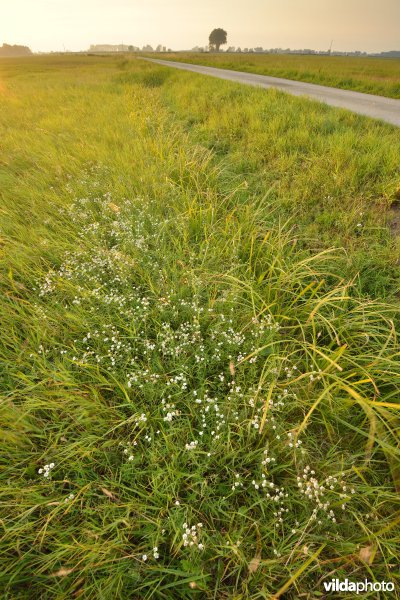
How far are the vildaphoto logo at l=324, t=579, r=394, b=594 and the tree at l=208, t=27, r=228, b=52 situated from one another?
16540 cm

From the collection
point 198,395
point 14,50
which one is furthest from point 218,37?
point 198,395

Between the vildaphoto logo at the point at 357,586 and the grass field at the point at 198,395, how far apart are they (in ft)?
0.14

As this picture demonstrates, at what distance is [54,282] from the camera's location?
312 centimetres

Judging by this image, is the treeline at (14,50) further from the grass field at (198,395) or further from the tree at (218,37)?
the grass field at (198,395)

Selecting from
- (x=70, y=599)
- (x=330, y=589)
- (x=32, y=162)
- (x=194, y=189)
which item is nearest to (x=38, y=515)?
(x=70, y=599)

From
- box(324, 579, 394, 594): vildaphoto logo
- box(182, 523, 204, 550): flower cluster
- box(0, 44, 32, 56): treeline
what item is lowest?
box(324, 579, 394, 594): vildaphoto logo

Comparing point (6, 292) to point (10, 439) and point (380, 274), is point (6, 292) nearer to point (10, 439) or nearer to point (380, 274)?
point (10, 439)

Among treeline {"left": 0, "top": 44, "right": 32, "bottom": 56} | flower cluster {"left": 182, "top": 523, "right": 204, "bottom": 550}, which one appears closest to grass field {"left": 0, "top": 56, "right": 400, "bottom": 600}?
flower cluster {"left": 182, "top": 523, "right": 204, "bottom": 550}

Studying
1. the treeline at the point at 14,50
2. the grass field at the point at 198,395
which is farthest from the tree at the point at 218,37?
the grass field at the point at 198,395

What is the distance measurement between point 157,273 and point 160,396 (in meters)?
1.41

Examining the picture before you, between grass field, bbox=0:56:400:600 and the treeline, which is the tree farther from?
grass field, bbox=0:56:400:600

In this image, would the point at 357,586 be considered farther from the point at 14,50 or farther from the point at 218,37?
Result: the point at 14,50

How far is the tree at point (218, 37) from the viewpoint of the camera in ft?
402

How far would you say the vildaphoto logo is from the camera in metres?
1.42
